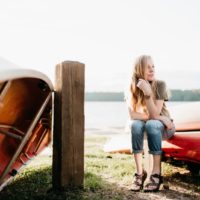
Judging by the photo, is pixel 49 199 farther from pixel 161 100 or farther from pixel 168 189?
pixel 161 100

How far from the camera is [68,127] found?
127 inches

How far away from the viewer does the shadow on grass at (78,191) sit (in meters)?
3.12

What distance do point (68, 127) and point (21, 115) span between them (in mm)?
384

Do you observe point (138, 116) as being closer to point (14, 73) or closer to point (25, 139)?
point (25, 139)

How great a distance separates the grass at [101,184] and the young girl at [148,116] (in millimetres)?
154

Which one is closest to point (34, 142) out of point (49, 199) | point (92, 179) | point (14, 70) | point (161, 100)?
point (92, 179)

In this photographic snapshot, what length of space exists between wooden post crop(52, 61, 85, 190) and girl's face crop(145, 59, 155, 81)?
65 centimetres

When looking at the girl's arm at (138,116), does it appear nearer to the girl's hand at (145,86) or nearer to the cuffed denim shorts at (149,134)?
the cuffed denim shorts at (149,134)

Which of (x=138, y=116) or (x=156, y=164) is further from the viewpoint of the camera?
(x=138, y=116)

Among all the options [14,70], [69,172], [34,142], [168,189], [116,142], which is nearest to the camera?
[14,70]

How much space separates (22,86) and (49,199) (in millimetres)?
845

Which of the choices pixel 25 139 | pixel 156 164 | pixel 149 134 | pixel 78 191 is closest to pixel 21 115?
pixel 25 139

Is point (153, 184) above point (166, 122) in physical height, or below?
below

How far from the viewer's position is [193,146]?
12.0ft
